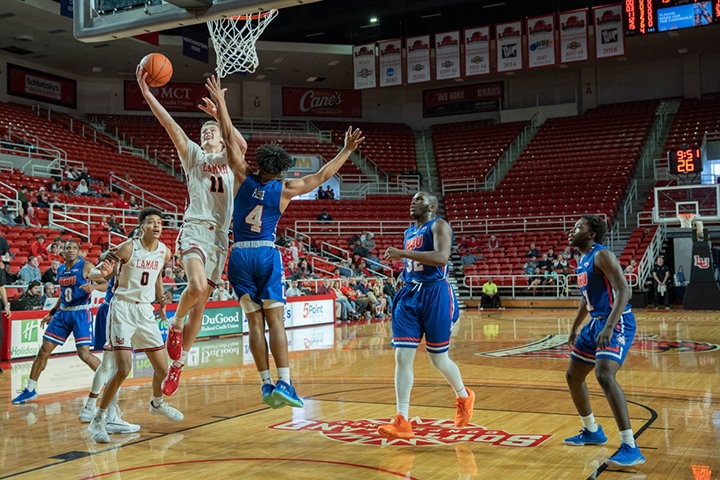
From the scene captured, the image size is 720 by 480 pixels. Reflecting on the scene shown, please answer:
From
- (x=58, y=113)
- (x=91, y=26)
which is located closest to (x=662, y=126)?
(x=58, y=113)

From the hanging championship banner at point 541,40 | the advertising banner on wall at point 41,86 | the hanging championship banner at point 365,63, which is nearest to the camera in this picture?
the hanging championship banner at point 541,40

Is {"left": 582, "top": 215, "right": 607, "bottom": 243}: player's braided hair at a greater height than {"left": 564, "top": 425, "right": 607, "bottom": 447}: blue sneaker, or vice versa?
{"left": 582, "top": 215, "right": 607, "bottom": 243}: player's braided hair

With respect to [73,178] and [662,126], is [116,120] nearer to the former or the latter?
[73,178]

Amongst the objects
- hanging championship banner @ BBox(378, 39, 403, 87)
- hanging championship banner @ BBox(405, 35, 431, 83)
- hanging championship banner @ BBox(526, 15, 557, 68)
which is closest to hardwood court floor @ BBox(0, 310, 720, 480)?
hanging championship banner @ BBox(526, 15, 557, 68)

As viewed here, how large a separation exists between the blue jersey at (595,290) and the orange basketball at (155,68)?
3.59m

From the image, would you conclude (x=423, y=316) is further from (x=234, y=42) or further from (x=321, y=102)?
(x=321, y=102)

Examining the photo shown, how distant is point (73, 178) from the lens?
2058 centimetres

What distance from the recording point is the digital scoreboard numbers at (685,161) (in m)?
20.3

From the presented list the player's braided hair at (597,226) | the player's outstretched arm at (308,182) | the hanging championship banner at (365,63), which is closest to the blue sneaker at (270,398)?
the player's outstretched arm at (308,182)

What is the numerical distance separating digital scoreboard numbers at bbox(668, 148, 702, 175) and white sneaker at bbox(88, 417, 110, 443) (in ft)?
63.9

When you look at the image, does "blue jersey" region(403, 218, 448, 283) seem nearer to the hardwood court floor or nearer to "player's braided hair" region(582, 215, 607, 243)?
"player's braided hair" region(582, 215, 607, 243)

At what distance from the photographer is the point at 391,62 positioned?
27.8 m

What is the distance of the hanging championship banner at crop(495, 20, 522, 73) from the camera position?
25.8 m

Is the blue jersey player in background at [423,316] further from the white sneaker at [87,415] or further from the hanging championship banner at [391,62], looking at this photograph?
the hanging championship banner at [391,62]
